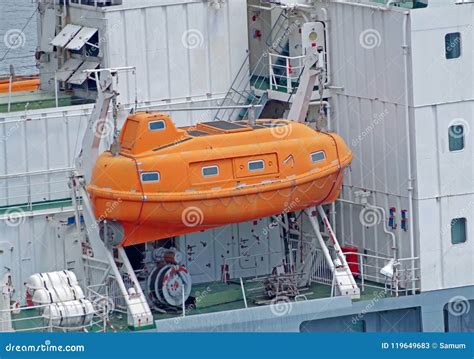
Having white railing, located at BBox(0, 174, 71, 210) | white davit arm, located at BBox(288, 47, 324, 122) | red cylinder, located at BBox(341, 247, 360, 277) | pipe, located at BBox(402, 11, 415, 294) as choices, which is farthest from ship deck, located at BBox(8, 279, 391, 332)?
white davit arm, located at BBox(288, 47, 324, 122)

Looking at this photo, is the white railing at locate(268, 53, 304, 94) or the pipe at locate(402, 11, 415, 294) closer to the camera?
the pipe at locate(402, 11, 415, 294)

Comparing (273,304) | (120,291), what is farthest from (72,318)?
(273,304)

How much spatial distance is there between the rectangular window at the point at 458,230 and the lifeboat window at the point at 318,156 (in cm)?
249

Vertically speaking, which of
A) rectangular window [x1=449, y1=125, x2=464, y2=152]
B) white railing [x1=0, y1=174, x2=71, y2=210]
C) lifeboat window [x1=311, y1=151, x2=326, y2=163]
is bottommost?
white railing [x1=0, y1=174, x2=71, y2=210]

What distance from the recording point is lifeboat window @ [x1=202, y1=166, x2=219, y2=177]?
120 feet

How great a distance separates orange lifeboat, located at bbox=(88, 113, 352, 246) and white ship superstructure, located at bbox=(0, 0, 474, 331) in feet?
2.27

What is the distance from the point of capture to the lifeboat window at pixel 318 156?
37.4 metres

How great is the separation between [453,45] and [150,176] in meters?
5.57

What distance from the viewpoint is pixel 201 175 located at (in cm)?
3656

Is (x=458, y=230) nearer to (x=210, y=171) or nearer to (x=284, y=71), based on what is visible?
(x=284, y=71)

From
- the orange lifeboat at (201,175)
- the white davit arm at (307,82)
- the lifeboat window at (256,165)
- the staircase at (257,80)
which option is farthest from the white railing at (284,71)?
the lifeboat window at (256,165)

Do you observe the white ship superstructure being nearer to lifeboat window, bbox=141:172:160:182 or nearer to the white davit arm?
the white davit arm

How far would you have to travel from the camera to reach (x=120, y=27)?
38.8 meters

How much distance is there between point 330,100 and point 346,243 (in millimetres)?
2482
